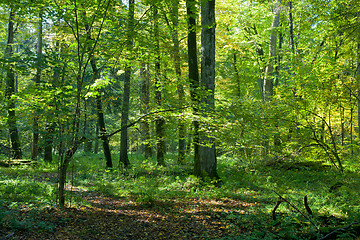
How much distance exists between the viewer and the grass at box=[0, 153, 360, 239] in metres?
4.38

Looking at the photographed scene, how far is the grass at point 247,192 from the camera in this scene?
14.4 ft

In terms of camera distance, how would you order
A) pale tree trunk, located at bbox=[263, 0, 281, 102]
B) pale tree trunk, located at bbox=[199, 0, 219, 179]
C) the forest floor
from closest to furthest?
1. the forest floor
2. pale tree trunk, located at bbox=[199, 0, 219, 179]
3. pale tree trunk, located at bbox=[263, 0, 281, 102]

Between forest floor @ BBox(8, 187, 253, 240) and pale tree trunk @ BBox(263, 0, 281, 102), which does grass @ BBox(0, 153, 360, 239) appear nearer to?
forest floor @ BBox(8, 187, 253, 240)

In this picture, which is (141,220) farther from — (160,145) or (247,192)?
(160,145)

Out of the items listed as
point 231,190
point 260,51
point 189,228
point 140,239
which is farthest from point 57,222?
point 260,51

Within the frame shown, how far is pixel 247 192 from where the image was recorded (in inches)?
289

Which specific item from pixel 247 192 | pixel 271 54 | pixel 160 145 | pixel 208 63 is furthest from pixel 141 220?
pixel 271 54

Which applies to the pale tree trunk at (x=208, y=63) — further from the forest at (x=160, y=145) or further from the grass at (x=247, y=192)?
the grass at (x=247, y=192)

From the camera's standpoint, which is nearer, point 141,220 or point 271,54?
point 141,220

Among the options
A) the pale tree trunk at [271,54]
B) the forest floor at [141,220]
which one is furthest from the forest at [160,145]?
the pale tree trunk at [271,54]

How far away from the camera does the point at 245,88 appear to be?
67.0 ft

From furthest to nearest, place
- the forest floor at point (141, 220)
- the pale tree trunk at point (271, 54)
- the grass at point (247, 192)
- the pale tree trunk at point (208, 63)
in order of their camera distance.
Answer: the pale tree trunk at point (271, 54) < the pale tree trunk at point (208, 63) < the grass at point (247, 192) < the forest floor at point (141, 220)

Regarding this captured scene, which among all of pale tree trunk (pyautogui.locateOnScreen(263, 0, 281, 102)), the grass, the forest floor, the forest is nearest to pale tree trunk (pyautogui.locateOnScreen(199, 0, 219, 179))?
the forest

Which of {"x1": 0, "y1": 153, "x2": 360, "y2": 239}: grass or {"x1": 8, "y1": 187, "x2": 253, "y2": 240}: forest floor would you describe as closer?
{"x1": 8, "y1": 187, "x2": 253, "y2": 240}: forest floor
